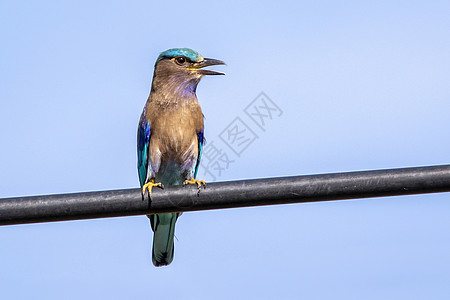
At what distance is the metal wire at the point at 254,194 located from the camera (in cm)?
379

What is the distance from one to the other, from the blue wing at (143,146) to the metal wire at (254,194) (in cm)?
308

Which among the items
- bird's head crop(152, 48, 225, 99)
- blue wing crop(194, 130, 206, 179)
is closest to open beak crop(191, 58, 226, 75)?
bird's head crop(152, 48, 225, 99)

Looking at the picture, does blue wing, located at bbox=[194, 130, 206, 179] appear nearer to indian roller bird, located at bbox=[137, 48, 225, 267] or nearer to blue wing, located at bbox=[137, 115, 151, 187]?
indian roller bird, located at bbox=[137, 48, 225, 267]

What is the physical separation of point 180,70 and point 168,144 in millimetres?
1020

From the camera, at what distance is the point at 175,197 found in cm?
421

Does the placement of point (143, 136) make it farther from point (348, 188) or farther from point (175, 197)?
point (348, 188)

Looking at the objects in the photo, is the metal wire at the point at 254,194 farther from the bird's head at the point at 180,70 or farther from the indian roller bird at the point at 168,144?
the bird's head at the point at 180,70

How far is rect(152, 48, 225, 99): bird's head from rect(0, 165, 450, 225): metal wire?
3.45 m

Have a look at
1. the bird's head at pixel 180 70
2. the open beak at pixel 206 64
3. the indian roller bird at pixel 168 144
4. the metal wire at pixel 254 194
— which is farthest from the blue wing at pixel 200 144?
the metal wire at pixel 254 194

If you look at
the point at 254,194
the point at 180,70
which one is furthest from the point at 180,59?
the point at 254,194

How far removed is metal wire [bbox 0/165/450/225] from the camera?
3.79 m

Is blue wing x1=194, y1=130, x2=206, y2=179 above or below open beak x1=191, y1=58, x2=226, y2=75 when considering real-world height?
below

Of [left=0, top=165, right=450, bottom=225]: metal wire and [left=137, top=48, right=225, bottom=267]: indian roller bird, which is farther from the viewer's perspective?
[left=137, top=48, right=225, bottom=267]: indian roller bird

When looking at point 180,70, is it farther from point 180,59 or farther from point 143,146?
point 143,146
